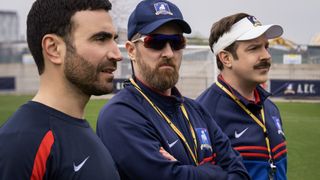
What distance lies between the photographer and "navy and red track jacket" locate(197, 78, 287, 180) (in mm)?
3096

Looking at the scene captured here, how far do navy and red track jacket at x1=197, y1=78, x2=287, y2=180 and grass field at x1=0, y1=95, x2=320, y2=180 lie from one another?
511cm

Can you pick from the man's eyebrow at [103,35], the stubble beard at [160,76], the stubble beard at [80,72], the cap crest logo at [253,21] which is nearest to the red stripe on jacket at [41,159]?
the stubble beard at [80,72]

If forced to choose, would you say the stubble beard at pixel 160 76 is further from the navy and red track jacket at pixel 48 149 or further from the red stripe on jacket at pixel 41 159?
the red stripe on jacket at pixel 41 159

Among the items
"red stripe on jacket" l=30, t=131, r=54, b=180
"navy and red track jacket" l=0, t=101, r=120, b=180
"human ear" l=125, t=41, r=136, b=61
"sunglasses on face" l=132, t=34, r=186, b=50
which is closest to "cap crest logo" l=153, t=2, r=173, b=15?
"sunglasses on face" l=132, t=34, r=186, b=50

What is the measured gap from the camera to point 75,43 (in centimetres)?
207

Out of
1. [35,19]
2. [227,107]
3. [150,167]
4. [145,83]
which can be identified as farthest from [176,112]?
[35,19]

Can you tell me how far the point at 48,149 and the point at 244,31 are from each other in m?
1.82

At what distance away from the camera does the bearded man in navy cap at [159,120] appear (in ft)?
7.89

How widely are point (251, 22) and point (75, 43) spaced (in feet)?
5.23

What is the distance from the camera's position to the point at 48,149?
1.85 metres

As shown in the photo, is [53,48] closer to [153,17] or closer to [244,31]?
[153,17]

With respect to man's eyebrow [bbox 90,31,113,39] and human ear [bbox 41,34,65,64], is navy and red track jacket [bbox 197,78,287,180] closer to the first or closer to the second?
man's eyebrow [bbox 90,31,113,39]

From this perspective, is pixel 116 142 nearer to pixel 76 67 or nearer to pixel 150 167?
pixel 150 167

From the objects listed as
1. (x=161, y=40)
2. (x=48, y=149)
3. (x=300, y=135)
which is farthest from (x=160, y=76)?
(x=300, y=135)
